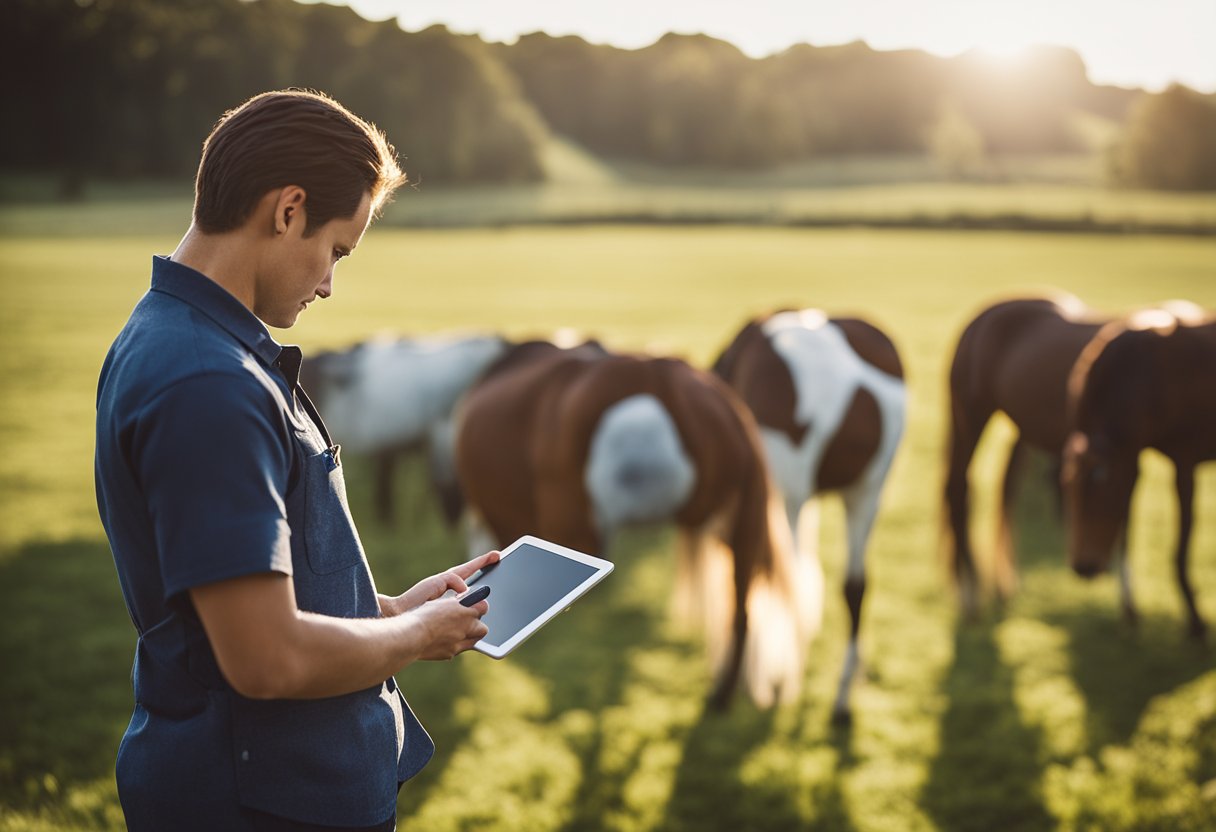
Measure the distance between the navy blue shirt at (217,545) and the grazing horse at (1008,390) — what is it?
14.4 feet

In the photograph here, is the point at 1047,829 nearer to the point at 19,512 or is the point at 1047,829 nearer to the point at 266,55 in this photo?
the point at 19,512

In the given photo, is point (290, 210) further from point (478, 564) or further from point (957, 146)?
point (957, 146)

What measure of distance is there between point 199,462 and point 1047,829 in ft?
11.1

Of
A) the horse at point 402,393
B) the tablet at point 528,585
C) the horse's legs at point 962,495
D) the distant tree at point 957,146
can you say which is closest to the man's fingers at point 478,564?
the tablet at point 528,585

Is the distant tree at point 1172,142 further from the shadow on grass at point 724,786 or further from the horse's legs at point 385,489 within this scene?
the shadow on grass at point 724,786

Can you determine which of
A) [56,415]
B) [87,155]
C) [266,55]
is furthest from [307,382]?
[87,155]

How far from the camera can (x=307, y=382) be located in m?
6.53

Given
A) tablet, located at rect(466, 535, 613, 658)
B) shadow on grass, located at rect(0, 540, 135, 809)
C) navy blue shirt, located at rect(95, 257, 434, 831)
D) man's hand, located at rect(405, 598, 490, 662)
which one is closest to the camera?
navy blue shirt, located at rect(95, 257, 434, 831)

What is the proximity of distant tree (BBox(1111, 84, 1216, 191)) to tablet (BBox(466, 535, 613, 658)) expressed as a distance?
26498 mm

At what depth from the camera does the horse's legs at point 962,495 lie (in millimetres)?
5016

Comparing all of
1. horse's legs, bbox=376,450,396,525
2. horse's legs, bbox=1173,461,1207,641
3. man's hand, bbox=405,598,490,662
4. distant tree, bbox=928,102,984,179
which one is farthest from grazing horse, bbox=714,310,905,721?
distant tree, bbox=928,102,984,179

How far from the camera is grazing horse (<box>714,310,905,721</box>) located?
13.2ft

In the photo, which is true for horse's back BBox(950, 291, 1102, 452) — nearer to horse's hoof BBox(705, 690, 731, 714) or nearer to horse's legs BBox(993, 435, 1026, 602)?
horse's legs BBox(993, 435, 1026, 602)

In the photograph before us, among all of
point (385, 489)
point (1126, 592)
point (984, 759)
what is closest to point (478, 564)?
point (984, 759)
